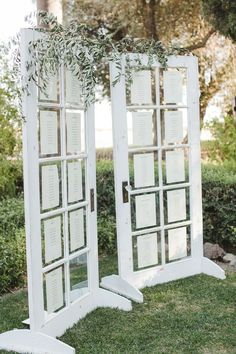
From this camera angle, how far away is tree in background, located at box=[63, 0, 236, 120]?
470 inches

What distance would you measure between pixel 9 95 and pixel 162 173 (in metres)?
3.74

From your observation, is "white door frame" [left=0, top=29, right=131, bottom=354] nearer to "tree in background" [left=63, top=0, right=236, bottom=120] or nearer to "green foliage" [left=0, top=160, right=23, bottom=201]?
"green foliage" [left=0, top=160, right=23, bottom=201]

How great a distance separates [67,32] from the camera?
3572 mm

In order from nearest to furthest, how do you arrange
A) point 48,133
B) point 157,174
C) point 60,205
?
point 48,133 → point 60,205 → point 157,174

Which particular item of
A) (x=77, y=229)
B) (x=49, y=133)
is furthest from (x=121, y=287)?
(x=49, y=133)

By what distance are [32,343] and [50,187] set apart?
98 cm

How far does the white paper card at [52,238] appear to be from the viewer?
342cm

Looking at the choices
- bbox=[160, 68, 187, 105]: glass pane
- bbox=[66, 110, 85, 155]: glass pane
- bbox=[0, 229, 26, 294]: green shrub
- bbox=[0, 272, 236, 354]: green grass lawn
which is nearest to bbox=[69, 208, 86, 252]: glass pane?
bbox=[66, 110, 85, 155]: glass pane

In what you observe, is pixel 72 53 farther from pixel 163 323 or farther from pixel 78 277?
pixel 163 323

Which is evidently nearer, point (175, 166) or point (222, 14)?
point (175, 166)

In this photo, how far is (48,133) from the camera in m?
3.41

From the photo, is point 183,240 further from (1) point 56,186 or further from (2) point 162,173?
(1) point 56,186

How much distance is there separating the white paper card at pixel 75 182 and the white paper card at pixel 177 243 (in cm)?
130

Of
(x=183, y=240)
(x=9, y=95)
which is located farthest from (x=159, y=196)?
(x=9, y=95)
